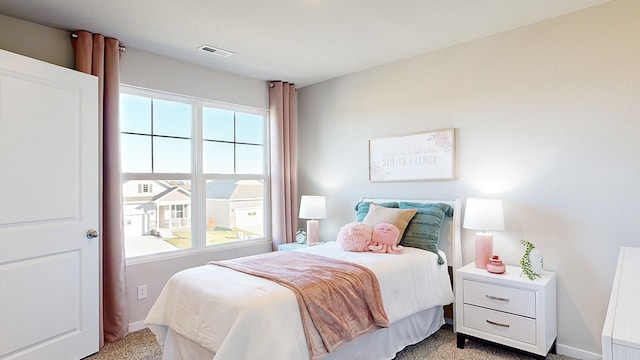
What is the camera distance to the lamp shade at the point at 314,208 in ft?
12.4

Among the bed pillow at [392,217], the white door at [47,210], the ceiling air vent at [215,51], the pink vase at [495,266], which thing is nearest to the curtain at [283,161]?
the ceiling air vent at [215,51]

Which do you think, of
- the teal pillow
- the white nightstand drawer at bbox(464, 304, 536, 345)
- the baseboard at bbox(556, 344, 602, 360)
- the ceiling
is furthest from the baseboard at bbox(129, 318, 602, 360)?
the ceiling

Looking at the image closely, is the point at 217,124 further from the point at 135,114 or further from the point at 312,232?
the point at 312,232

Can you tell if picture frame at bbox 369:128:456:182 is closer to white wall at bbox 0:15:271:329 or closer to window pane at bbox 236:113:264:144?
window pane at bbox 236:113:264:144

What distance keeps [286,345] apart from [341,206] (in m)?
2.35

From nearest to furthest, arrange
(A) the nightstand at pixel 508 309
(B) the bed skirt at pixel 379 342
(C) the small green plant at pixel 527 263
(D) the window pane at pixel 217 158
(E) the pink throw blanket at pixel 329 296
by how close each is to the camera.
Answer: (E) the pink throw blanket at pixel 329 296 < (B) the bed skirt at pixel 379 342 < (A) the nightstand at pixel 508 309 < (C) the small green plant at pixel 527 263 < (D) the window pane at pixel 217 158

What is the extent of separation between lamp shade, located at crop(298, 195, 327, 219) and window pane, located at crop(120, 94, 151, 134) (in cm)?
170

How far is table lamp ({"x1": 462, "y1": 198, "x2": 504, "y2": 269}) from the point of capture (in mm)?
2570

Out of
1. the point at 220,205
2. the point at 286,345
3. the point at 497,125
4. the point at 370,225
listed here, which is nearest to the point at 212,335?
the point at 286,345

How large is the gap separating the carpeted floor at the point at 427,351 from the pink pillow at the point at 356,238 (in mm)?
811

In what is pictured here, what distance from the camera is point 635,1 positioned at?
7.45 ft

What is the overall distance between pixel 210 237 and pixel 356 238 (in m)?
1.71

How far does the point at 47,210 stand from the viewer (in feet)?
7.80

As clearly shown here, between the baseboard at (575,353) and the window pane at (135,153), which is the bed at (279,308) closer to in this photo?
the baseboard at (575,353)
